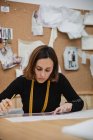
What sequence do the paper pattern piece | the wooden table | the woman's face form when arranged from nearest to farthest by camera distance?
the paper pattern piece < the wooden table < the woman's face

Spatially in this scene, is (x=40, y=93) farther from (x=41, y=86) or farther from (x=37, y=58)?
(x=37, y=58)

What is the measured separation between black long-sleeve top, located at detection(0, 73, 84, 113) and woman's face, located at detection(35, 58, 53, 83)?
0.29 ft

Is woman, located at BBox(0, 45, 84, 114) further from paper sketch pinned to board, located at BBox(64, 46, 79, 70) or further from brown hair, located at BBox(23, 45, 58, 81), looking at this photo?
paper sketch pinned to board, located at BBox(64, 46, 79, 70)

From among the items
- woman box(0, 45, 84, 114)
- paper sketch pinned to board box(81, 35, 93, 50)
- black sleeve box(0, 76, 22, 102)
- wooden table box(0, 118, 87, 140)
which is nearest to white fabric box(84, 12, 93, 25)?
paper sketch pinned to board box(81, 35, 93, 50)

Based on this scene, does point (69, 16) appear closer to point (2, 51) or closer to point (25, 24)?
point (25, 24)

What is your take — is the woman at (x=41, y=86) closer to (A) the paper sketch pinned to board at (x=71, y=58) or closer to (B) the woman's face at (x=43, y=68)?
(B) the woman's face at (x=43, y=68)

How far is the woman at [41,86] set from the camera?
197 cm

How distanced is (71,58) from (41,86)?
55.8 inches

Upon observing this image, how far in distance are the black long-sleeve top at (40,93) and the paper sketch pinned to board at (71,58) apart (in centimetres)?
126

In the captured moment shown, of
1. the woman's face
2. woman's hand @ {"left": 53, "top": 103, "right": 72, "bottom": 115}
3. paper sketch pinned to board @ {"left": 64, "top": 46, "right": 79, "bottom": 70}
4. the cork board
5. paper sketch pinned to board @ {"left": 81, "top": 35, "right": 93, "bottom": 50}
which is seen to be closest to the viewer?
woman's hand @ {"left": 53, "top": 103, "right": 72, "bottom": 115}

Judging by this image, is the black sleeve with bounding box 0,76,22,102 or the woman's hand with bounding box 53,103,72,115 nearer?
the woman's hand with bounding box 53,103,72,115

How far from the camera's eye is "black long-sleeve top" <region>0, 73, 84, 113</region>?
6.52 ft

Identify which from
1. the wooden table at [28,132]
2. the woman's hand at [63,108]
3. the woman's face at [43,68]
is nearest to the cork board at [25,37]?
the woman's face at [43,68]

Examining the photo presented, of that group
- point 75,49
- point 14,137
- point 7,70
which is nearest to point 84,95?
point 75,49
